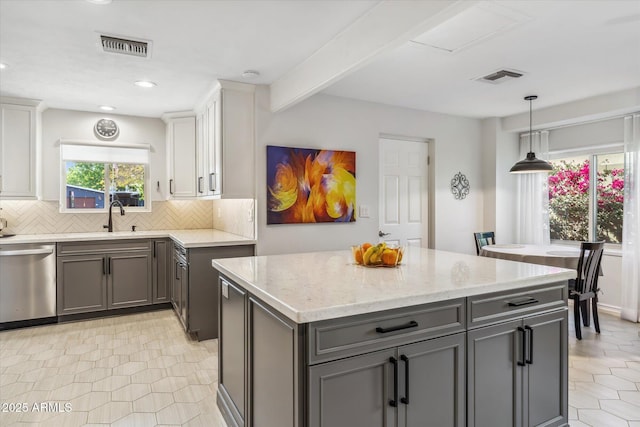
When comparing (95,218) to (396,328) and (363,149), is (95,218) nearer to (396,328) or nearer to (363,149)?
(363,149)

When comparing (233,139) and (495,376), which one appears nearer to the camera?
(495,376)

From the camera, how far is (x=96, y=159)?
4.82 m

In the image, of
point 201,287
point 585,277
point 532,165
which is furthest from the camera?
point 532,165

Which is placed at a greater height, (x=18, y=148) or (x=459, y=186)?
(x=18, y=148)

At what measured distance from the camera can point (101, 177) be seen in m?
4.92

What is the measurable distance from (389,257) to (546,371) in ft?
3.22

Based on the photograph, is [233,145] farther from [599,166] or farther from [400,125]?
[599,166]

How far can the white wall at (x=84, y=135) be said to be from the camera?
4602 mm

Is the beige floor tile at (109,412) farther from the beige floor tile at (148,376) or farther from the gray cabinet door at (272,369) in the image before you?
the gray cabinet door at (272,369)

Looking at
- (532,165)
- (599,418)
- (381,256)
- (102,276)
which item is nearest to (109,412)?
(381,256)

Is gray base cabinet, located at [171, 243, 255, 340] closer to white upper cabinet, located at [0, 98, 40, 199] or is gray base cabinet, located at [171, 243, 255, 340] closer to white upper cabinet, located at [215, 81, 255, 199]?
white upper cabinet, located at [215, 81, 255, 199]

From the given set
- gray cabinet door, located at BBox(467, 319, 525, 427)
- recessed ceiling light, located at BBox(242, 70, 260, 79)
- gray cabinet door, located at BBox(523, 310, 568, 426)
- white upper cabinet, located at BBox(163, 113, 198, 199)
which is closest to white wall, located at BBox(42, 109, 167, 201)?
white upper cabinet, located at BBox(163, 113, 198, 199)

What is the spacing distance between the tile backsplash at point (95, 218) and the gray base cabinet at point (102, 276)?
2.34ft

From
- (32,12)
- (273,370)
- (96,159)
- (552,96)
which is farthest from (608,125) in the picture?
(96,159)
